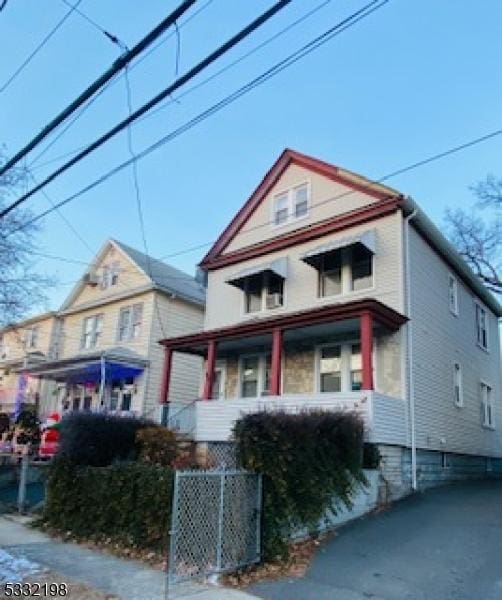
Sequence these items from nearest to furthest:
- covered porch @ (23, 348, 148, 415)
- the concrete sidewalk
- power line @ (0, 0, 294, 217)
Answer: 1. power line @ (0, 0, 294, 217)
2. the concrete sidewalk
3. covered porch @ (23, 348, 148, 415)

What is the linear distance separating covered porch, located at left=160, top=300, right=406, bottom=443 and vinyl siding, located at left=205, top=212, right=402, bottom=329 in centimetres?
92

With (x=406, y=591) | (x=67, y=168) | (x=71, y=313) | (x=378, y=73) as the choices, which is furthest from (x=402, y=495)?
(x=71, y=313)

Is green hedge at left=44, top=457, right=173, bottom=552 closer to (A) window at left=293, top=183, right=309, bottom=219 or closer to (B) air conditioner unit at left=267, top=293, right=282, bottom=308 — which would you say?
(B) air conditioner unit at left=267, top=293, right=282, bottom=308

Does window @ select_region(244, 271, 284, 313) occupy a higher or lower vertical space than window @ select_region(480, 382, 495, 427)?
higher

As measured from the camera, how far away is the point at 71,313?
27016 mm

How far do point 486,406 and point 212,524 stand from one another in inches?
576

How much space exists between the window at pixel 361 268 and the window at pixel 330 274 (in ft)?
1.44

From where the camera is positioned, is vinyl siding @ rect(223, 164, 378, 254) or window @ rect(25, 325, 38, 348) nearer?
vinyl siding @ rect(223, 164, 378, 254)

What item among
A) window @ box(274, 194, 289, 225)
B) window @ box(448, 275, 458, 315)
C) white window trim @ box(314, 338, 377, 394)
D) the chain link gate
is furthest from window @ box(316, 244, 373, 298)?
the chain link gate

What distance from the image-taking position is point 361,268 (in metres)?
15.4

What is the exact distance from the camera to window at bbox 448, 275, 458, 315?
17.1 m

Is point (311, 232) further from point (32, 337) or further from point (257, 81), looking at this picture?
point (32, 337)

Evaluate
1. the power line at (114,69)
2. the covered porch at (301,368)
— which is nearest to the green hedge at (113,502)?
the covered porch at (301,368)

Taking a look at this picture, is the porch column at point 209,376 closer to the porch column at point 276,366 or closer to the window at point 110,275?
the porch column at point 276,366
